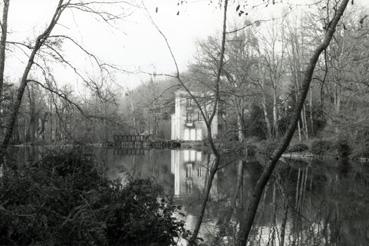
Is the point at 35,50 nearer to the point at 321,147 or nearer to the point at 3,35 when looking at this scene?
the point at 3,35

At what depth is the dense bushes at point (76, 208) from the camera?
243 inches

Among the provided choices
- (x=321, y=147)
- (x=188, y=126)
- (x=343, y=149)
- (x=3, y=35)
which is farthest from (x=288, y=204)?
(x=188, y=126)

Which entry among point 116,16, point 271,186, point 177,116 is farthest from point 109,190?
point 177,116

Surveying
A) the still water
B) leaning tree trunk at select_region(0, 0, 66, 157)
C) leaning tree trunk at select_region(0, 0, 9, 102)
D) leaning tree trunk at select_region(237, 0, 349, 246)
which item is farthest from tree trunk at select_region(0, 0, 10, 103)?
leaning tree trunk at select_region(237, 0, 349, 246)

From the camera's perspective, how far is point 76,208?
639 centimetres

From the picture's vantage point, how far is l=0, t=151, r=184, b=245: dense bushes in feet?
20.2

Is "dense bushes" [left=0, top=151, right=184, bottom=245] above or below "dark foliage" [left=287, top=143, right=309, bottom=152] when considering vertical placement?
below

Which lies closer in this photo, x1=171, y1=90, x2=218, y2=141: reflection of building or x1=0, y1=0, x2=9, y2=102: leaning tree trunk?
x1=0, y1=0, x2=9, y2=102: leaning tree trunk

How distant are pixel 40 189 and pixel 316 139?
29757 millimetres

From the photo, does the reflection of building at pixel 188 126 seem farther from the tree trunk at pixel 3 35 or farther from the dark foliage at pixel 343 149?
the tree trunk at pixel 3 35

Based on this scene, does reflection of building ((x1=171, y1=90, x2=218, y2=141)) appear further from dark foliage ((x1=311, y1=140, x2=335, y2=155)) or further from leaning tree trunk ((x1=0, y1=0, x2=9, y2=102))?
leaning tree trunk ((x1=0, y1=0, x2=9, y2=102))

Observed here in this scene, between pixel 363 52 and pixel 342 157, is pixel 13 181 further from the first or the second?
pixel 342 157

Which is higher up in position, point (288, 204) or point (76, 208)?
point (76, 208)

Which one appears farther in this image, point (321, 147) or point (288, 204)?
point (321, 147)
